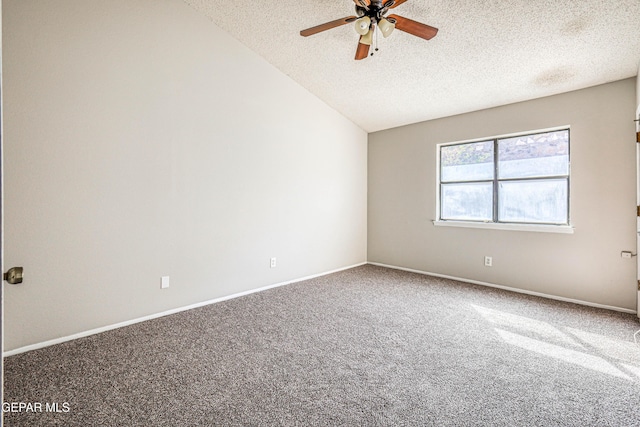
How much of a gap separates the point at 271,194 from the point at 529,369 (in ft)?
10.3

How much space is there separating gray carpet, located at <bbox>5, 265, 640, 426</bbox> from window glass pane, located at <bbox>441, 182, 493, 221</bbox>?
4.90ft

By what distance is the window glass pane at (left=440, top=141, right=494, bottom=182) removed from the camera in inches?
174

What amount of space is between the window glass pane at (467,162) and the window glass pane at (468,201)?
12cm

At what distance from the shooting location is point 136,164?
3.00 metres

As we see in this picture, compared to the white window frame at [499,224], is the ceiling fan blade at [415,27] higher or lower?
higher

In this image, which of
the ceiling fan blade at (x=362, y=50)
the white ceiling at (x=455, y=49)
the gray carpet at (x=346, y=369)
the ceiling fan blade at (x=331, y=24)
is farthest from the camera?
the ceiling fan blade at (x=362, y=50)

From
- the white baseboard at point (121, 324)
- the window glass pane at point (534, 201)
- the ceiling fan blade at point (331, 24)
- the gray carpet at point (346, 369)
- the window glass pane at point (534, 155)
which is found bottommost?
the gray carpet at point (346, 369)

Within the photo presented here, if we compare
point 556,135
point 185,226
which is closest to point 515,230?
point 556,135

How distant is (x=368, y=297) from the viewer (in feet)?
12.5

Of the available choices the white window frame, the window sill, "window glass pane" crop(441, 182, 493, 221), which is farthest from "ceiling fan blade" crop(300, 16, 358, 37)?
the window sill

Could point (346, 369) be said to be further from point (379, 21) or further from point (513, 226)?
point (513, 226)

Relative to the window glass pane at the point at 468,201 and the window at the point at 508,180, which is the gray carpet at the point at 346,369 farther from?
the window glass pane at the point at 468,201

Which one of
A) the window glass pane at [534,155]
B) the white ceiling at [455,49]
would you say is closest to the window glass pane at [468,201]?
the window glass pane at [534,155]

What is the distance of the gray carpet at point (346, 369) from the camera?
181 centimetres
